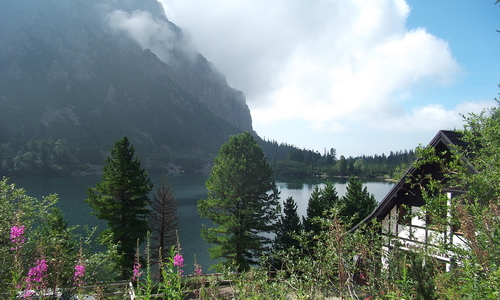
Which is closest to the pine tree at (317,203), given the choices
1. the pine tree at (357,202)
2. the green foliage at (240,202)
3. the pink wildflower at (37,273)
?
the pine tree at (357,202)

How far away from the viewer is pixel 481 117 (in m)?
6.55

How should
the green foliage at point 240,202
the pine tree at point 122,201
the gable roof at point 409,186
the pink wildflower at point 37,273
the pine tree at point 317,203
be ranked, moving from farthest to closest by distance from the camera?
the pine tree at point 317,203 → the green foliage at point 240,202 → the pine tree at point 122,201 → the gable roof at point 409,186 → the pink wildflower at point 37,273

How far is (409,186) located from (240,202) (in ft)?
44.2

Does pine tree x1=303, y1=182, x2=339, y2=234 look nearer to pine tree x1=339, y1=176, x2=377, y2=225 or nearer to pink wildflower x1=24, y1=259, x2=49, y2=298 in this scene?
pine tree x1=339, y1=176, x2=377, y2=225

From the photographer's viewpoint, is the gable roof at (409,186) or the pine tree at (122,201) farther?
the pine tree at (122,201)

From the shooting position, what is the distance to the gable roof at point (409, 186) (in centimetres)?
1035

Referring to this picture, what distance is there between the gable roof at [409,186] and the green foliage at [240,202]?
9.97 metres

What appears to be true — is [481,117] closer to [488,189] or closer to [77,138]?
[488,189]

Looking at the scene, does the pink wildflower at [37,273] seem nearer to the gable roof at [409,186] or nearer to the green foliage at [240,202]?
the gable roof at [409,186]

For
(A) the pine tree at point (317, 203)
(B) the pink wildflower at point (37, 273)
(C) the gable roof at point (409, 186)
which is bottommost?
(A) the pine tree at point (317, 203)

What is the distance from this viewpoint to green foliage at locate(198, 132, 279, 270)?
20.8 metres

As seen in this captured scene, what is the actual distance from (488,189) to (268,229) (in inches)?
681

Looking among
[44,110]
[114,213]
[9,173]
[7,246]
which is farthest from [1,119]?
[7,246]

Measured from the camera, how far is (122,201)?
19.1m
